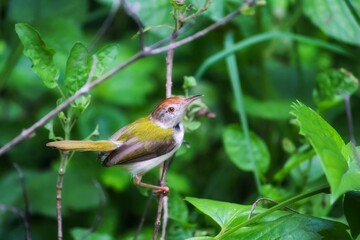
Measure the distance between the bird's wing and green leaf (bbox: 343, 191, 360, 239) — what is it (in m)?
0.56

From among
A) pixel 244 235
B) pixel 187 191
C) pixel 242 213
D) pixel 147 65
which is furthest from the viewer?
pixel 147 65

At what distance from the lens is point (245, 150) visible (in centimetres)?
252

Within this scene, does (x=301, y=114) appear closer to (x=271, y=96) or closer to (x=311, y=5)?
(x=311, y=5)

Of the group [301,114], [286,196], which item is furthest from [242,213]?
[286,196]

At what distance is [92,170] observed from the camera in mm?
3371

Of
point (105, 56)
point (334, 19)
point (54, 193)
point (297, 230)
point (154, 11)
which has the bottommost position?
point (297, 230)

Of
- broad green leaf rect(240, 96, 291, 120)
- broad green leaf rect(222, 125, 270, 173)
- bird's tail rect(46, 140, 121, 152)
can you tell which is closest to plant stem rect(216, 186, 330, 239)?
bird's tail rect(46, 140, 121, 152)

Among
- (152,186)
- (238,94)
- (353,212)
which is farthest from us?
(238,94)

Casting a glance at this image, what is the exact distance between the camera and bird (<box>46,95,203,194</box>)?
6.20 feet

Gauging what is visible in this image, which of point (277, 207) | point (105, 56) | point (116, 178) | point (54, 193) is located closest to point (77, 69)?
point (105, 56)

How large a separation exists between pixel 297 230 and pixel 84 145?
570mm

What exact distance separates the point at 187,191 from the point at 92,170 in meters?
0.46

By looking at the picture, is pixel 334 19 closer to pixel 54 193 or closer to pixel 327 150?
pixel 54 193

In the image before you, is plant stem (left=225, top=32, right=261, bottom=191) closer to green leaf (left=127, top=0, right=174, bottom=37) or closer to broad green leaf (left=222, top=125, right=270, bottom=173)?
broad green leaf (left=222, top=125, right=270, bottom=173)
